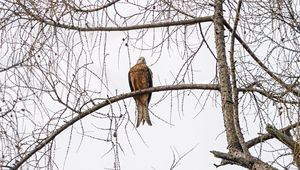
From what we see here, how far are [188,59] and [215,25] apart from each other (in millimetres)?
272

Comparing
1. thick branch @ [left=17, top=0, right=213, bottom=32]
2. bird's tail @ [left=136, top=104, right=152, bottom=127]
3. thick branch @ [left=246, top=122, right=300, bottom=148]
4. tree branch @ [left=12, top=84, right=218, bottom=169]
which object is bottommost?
thick branch @ [left=246, top=122, right=300, bottom=148]

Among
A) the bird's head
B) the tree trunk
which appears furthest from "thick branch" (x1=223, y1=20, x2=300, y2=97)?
the bird's head

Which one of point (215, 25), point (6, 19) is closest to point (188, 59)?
point (215, 25)

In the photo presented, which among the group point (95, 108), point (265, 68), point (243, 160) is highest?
point (265, 68)

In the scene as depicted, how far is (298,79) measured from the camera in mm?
3033

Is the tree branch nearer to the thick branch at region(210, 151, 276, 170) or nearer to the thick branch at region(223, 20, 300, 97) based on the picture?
the thick branch at region(223, 20, 300, 97)

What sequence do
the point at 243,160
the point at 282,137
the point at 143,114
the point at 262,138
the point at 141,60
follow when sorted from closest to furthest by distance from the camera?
the point at 282,137 → the point at 243,160 → the point at 262,138 → the point at 143,114 → the point at 141,60

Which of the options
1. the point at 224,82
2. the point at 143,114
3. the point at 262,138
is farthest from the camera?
the point at 143,114

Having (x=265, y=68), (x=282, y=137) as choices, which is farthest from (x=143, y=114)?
(x=282, y=137)

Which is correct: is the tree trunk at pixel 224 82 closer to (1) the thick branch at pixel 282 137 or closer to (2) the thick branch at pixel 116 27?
(2) the thick branch at pixel 116 27

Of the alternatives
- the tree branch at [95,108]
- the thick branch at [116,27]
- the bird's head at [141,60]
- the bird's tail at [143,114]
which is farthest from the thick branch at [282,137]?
the bird's head at [141,60]

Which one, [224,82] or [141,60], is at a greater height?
[141,60]

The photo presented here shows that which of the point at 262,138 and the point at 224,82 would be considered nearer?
the point at 262,138

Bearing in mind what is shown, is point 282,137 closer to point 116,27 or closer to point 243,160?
point 243,160
